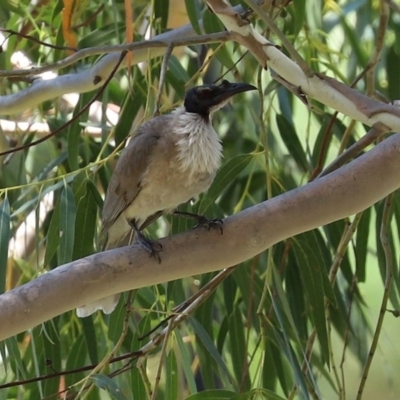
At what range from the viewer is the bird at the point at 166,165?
5.71 ft

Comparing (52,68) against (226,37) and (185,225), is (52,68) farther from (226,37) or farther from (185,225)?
(185,225)

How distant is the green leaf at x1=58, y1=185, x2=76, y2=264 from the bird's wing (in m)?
0.09

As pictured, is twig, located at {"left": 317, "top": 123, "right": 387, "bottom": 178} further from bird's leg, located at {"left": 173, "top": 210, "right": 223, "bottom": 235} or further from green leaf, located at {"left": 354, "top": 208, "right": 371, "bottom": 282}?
green leaf, located at {"left": 354, "top": 208, "right": 371, "bottom": 282}

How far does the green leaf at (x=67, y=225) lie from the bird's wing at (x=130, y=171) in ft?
0.29

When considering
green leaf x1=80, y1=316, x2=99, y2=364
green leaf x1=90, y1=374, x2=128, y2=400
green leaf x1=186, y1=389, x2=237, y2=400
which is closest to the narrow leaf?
green leaf x1=80, y1=316, x2=99, y2=364

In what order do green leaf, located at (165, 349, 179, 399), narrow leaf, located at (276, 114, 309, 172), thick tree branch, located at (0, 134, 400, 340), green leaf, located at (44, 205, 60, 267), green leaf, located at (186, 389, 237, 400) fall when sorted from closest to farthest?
1. thick tree branch, located at (0, 134, 400, 340)
2. green leaf, located at (186, 389, 237, 400)
3. green leaf, located at (165, 349, 179, 399)
4. green leaf, located at (44, 205, 60, 267)
5. narrow leaf, located at (276, 114, 309, 172)

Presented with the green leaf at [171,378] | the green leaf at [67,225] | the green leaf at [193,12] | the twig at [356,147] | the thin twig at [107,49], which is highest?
the green leaf at [193,12]

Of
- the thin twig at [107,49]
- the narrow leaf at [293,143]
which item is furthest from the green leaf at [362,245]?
the thin twig at [107,49]

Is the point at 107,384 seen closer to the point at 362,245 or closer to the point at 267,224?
the point at 267,224

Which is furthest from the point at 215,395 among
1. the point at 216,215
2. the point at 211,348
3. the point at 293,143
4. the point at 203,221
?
the point at 293,143

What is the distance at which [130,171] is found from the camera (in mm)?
1796

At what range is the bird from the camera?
1741 mm

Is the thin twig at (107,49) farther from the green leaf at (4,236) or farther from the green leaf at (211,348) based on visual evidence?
the green leaf at (211,348)

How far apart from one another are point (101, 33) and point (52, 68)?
85cm
